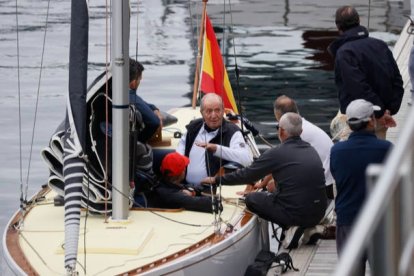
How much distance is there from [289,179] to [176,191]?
0.86 m

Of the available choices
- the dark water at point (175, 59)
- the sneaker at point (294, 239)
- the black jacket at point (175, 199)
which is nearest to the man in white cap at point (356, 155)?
the black jacket at point (175, 199)

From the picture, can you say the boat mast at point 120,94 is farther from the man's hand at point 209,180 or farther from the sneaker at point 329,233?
the sneaker at point 329,233

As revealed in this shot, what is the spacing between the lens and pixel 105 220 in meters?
8.75

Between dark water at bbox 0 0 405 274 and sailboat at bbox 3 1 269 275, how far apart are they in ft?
21.4

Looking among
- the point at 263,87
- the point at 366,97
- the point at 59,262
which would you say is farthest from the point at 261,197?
the point at 263,87

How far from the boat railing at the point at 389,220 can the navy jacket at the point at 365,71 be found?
6.68 metres

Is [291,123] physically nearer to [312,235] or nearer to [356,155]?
[312,235]

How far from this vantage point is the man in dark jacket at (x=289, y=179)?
910 centimetres

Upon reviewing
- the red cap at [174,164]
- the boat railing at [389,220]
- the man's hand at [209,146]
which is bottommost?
the red cap at [174,164]

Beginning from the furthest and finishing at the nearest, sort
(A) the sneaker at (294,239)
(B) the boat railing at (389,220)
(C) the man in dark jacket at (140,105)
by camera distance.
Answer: (A) the sneaker at (294,239)
(C) the man in dark jacket at (140,105)
(B) the boat railing at (389,220)

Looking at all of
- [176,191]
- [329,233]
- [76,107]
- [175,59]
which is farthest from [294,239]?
[175,59]

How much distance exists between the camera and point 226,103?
1264 cm

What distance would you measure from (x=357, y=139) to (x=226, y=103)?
5556mm

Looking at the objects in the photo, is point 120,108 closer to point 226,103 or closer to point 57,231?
point 57,231
